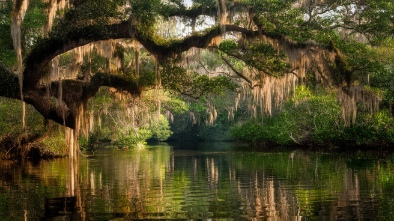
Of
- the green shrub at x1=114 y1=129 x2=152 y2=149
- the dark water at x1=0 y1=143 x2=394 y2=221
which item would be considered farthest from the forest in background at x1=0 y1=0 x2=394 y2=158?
the green shrub at x1=114 y1=129 x2=152 y2=149

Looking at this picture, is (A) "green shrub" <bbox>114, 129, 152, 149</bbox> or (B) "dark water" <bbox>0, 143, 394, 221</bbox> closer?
(B) "dark water" <bbox>0, 143, 394, 221</bbox>

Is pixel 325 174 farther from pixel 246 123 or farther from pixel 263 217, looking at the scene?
pixel 246 123

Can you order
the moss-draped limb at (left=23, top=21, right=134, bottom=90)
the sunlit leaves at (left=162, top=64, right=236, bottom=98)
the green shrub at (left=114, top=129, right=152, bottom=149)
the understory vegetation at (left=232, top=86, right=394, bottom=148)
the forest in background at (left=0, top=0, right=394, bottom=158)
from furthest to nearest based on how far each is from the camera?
the green shrub at (left=114, top=129, right=152, bottom=149), the understory vegetation at (left=232, top=86, right=394, bottom=148), the sunlit leaves at (left=162, top=64, right=236, bottom=98), the forest in background at (left=0, top=0, right=394, bottom=158), the moss-draped limb at (left=23, top=21, right=134, bottom=90)

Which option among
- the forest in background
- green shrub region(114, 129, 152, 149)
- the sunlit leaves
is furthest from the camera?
green shrub region(114, 129, 152, 149)

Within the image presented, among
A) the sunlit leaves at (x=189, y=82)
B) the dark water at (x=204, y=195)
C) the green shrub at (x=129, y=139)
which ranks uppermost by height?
the sunlit leaves at (x=189, y=82)

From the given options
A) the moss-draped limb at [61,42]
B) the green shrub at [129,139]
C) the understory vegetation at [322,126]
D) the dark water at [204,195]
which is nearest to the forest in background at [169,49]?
the moss-draped limb at [61,42]

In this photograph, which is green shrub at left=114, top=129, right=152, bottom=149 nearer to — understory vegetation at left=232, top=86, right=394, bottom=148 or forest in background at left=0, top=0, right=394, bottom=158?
understory vegetation at left=232, top=86, right=394, bottom=148

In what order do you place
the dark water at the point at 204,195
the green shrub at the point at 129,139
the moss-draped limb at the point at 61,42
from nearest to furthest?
the dark water at the point at 204,195, the moss-draped limb at the point at 61,42, the green shrub at the point at 129,139

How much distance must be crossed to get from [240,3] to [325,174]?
23.6 feet

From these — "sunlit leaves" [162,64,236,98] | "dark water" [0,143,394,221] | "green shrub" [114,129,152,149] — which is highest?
"sunlit leaves" [162,64,236,98]

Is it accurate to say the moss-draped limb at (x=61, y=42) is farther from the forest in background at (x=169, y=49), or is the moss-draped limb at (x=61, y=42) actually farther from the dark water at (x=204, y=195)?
the dark water at (x=204, y=195)

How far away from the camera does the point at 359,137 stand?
128 feet

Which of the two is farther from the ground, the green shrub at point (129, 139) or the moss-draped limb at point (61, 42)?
the moss-draped limb at point (61, 42)

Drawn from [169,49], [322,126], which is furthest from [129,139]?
[169,49]
